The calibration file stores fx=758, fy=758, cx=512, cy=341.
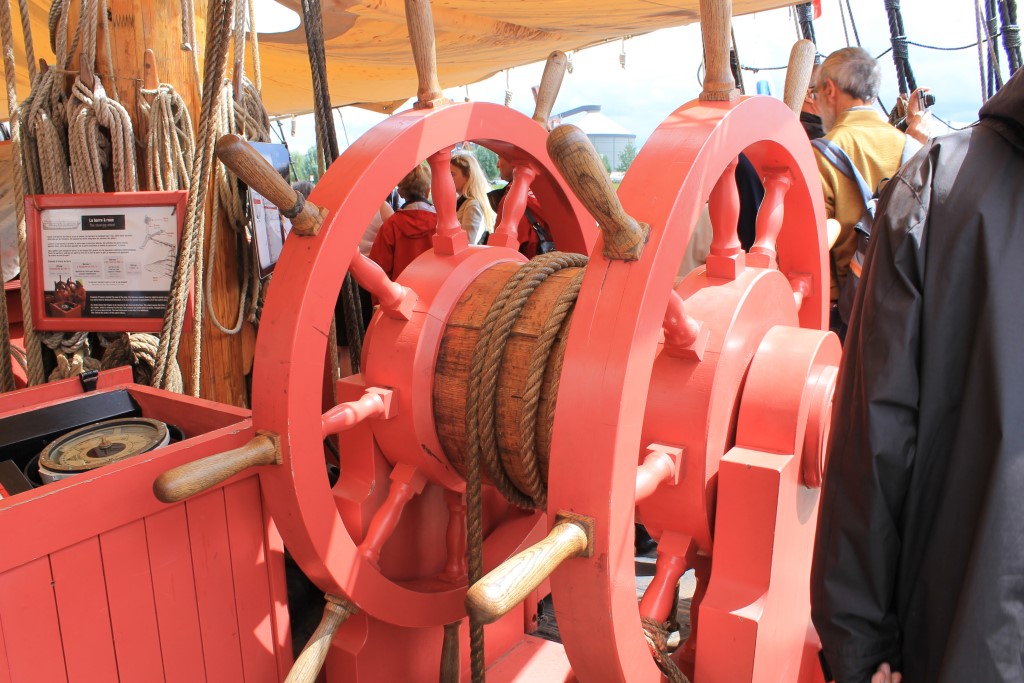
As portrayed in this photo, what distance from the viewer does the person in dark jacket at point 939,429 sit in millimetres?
896

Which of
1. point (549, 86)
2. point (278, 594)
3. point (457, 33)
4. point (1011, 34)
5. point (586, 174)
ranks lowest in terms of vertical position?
point (278, 594)

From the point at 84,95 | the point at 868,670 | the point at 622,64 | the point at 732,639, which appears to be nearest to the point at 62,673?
the point at 732,639

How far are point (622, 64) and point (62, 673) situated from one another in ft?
16.4

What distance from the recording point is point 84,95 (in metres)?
1.86

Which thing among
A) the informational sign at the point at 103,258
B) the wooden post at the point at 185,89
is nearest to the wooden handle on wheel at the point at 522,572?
the informational sign at the point at 103,258

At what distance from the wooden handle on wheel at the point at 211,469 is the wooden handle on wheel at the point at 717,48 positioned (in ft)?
2.86

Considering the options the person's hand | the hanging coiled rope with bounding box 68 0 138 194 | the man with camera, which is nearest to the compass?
the hanging coiled rope with bounding box 68 0 138 194

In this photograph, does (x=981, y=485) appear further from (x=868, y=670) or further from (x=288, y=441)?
(x=288, y=441)

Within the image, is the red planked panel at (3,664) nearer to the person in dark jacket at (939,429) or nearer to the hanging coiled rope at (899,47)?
the person in dark jacket at (939,429)

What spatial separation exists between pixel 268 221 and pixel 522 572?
1427 millimetres

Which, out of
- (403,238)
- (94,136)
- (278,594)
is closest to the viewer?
(278,594)

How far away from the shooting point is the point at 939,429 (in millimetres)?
961

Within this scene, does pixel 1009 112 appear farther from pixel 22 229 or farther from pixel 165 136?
pixel 22 229

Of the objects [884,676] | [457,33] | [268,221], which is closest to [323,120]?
[268,221]
